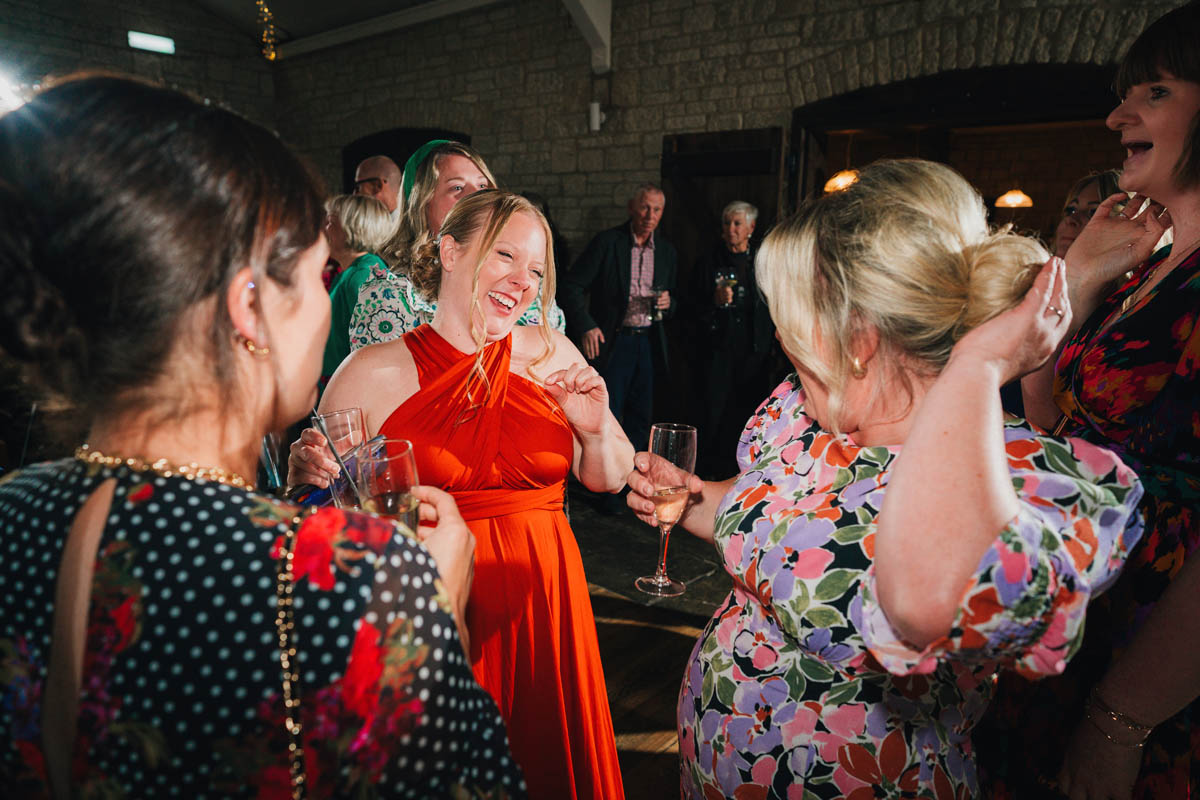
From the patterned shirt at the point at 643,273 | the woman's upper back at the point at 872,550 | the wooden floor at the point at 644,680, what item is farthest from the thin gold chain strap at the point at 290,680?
the patterned shirt at the point at 643,273

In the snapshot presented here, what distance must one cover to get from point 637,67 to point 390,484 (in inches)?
240

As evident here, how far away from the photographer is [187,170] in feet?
Result: 2.45

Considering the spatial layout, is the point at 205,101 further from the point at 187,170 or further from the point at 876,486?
the point at 876,486

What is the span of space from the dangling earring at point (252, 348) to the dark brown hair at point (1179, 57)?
5.85ft

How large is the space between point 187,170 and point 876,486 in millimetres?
1050

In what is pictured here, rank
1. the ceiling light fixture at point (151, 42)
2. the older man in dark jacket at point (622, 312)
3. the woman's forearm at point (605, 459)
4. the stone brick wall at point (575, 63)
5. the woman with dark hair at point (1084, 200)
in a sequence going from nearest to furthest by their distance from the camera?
the woman's forearm at point (605, 459) < the woman with dark hair at point (1084, 200) < the stone brick wall at point (575, 63) < the older man in dark jacket at point (622, 312) < the ceiling light fixture at point (151, 42)

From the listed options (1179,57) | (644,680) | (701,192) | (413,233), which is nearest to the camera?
(1179,57)

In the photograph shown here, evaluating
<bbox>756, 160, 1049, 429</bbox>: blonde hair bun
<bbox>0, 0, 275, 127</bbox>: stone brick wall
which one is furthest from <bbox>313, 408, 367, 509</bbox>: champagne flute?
<bbox>0, 0, 275, 127</bbox>: stone brick wall

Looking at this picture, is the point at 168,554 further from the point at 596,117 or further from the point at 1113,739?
the point at 596,117

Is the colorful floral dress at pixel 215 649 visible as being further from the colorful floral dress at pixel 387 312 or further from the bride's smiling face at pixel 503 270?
the colorful floral dress at pixel 387 312

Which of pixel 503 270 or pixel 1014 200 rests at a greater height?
pixel 1014 200

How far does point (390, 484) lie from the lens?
1101 mm

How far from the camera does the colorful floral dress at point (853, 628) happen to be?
0.86m

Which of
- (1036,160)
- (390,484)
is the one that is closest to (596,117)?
(390,484)
